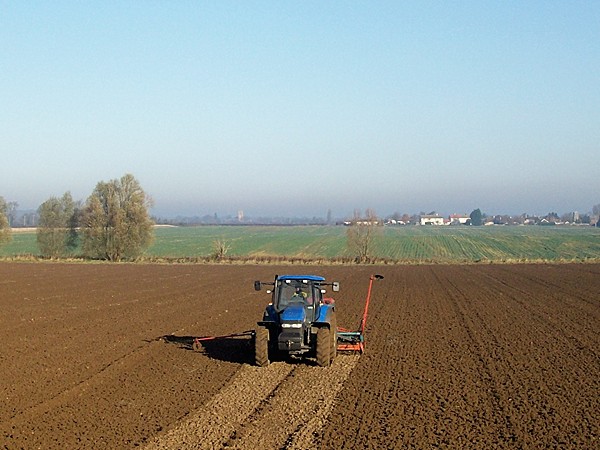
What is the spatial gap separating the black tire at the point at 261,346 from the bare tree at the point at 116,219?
2085 inches

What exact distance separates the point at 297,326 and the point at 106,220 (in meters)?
54.8

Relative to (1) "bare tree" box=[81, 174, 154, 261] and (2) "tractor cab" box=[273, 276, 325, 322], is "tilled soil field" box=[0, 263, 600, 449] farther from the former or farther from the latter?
(1) "bare tree" box=[81, 174, 154, 261]

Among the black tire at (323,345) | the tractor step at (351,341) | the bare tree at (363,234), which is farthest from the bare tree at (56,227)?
the black tire at (323,345)

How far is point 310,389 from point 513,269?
1755 inches

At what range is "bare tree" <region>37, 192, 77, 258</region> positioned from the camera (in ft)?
230

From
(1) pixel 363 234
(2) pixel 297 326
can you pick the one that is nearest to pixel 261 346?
(2) pixel 297 326

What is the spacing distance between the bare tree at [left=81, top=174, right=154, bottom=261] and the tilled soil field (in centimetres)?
3767

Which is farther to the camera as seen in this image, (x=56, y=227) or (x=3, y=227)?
(x=56, y=227)

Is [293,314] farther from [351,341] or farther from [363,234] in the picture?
[363,234]

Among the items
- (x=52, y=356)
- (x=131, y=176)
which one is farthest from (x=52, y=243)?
(x=52, y=356)

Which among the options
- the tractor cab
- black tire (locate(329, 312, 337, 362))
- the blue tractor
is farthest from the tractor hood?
black tire (locate(329, 312, 337, 362))

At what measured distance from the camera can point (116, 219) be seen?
218 ft

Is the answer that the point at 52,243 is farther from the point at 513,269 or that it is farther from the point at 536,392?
the point at 536,392

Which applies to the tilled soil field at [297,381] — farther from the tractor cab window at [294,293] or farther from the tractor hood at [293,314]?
the tractor cab window at [294,293]
